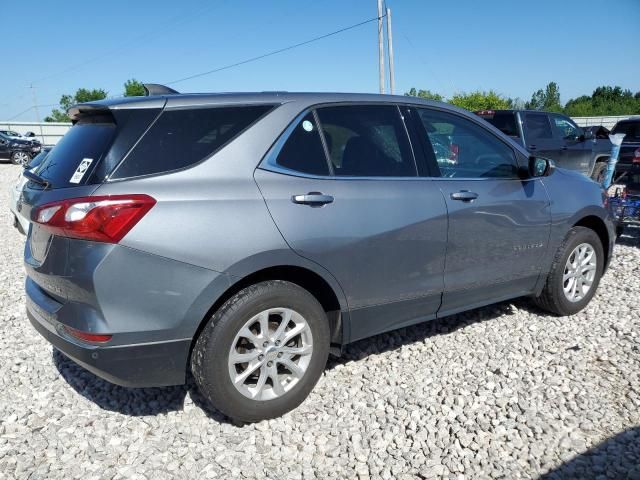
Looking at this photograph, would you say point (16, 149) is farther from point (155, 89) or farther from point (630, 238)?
point (630, 238)

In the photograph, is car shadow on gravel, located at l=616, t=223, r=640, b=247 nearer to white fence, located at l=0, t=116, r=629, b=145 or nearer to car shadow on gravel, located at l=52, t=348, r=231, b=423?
car shadow on gravel, located at l=52, t=348, r=231, b=423

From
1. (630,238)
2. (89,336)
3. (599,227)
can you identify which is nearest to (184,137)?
(89,336)

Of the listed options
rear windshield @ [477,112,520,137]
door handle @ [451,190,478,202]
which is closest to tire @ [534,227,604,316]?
door handle @ [451,190,478,202]

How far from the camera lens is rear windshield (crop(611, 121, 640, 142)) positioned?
1052 cm

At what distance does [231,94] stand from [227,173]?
0.55 m

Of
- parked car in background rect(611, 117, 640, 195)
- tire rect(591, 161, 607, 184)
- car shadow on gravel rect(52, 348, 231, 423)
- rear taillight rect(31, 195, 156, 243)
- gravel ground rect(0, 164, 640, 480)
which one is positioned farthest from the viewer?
tire rect(591, 161, 607, 184)

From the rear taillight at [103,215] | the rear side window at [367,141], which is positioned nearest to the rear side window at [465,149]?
the rear side window at [367,141]

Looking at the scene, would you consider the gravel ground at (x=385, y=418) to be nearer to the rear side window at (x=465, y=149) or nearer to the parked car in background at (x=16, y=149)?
the rear side window at (x=465, y=149)

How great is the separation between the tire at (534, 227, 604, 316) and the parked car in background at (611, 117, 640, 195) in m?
3.67

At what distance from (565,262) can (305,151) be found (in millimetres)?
2586

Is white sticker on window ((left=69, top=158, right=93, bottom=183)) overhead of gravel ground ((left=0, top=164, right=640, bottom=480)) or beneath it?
overhead

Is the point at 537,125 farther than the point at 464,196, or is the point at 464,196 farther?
the point at 537,125

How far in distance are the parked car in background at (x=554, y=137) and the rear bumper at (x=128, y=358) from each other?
357 inches

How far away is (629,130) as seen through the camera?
35.0 ft
